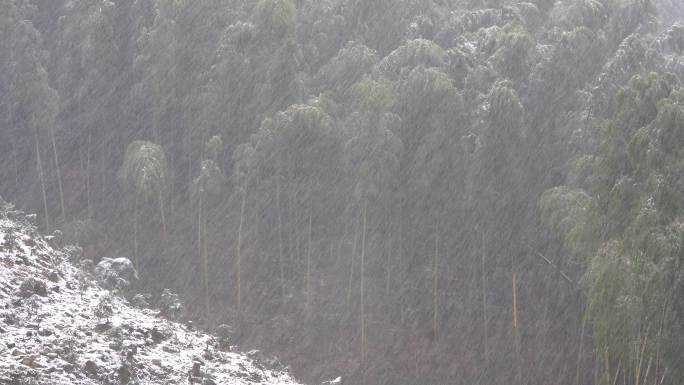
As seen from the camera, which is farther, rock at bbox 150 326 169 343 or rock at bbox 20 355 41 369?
rock at bbox 150 326 169 343

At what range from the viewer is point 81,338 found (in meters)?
6.71

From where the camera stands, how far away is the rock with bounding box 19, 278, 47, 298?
7055 millimetres

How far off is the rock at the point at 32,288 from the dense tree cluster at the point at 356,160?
18.1ft

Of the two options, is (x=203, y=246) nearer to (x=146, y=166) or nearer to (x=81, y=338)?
(x=146, y=166)

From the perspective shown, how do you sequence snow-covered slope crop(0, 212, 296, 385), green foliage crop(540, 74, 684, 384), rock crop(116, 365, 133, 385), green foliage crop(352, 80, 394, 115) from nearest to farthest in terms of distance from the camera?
1. snow-covered slope crop(0, 212, 296, 385)
2. rock crop(116, 365, 133, 385)
3. green foliage crop(540, 74, 684, 384)
4. green foliage crop(352, 80, 394, 115)

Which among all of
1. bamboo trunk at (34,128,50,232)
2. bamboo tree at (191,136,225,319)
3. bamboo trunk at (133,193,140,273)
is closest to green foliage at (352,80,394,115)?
bamboo tree at (191,136,225,319)

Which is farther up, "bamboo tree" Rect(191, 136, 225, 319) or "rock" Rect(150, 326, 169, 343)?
"bamboo tree" Rect(191, 136, 225, 319)

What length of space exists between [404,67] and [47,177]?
9920 millimetres

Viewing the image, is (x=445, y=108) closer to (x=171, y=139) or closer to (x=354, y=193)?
(x=354, y=193)

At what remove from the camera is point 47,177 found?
18.2m

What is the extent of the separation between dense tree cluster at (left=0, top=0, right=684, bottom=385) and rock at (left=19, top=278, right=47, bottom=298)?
5.51 metres

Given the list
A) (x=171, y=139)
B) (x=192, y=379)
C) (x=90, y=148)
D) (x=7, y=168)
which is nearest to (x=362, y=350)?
(x=171, y=139)

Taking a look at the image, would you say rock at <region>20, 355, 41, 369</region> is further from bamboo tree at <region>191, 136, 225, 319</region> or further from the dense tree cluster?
bamboo tree at <region>191, 136, 225, 319</region>

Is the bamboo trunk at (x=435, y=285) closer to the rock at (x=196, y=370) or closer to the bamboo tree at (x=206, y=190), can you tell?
the bamboo tree at (x=206, y=190)
